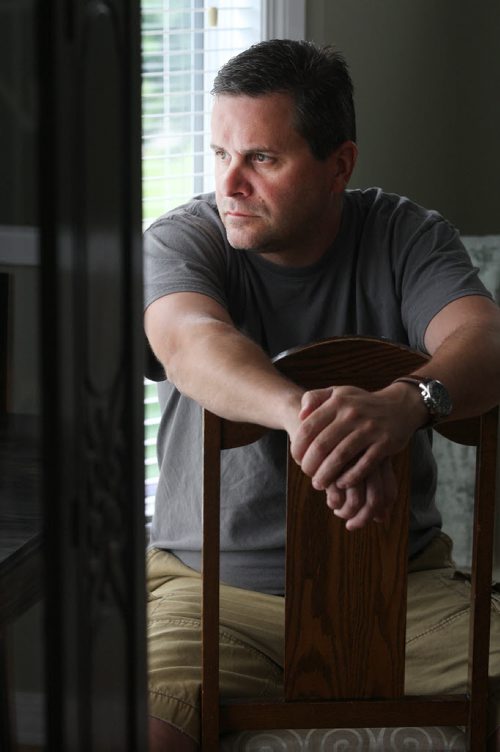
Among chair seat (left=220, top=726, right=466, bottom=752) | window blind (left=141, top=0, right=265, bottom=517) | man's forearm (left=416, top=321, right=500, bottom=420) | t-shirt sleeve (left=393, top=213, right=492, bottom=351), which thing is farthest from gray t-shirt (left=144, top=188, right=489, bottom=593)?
window blind (left=141, top=0, right=265, bottom=517)

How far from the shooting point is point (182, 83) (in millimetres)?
2594

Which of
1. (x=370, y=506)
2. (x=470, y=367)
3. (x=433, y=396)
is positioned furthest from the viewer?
(x=470, y=367)

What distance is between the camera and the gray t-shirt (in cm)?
163

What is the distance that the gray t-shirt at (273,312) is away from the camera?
1.63 m

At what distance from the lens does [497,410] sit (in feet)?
4.20

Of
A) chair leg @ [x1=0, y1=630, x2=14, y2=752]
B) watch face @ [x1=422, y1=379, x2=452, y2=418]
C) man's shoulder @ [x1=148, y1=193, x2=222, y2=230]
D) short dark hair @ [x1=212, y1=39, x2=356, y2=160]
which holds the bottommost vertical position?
watch face @ [x1=422, y1=379, x2=452, y2=418]

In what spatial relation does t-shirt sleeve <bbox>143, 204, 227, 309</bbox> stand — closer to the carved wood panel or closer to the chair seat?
the chair seat

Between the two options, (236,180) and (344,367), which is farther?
(236,180)

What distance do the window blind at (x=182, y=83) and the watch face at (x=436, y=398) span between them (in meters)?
1.29

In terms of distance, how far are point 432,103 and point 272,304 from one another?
166 centimetres

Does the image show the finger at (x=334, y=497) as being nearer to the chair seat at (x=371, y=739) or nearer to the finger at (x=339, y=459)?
the finger at (x=339, y=459)

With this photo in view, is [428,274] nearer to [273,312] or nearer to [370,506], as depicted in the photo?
[273,312]

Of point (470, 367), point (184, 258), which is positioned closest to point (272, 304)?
point (184, 258)

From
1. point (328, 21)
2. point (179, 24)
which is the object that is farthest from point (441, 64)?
point (179, 24)
